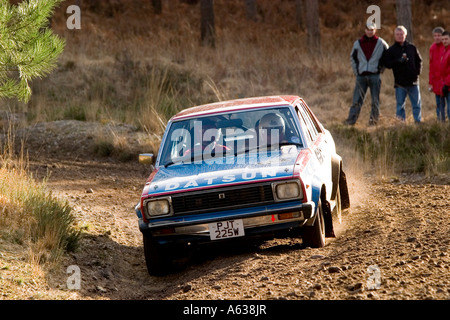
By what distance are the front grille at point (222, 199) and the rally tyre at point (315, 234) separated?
608 mm

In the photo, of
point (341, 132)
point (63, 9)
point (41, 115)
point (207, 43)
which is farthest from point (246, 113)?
point (63, 9)

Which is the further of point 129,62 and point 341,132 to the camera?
point 129,62

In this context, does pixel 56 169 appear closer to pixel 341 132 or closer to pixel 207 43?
pixel 341 132

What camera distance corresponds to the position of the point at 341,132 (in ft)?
52.5

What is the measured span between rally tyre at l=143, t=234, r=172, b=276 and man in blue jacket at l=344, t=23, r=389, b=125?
9.02 metres

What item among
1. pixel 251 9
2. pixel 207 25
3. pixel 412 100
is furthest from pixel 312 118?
pixel 251 9

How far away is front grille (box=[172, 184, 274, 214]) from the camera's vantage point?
750 centimetres

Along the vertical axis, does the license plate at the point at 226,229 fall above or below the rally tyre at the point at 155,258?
above

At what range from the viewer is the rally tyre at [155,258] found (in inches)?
310

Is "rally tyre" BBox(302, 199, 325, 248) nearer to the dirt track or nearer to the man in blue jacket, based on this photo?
the dirt track

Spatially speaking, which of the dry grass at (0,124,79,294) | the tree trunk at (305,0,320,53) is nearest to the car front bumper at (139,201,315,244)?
the dry grass at (0,124,79,294)

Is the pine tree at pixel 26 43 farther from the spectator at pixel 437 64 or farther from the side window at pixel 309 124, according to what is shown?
the spectator at pixel 437 64

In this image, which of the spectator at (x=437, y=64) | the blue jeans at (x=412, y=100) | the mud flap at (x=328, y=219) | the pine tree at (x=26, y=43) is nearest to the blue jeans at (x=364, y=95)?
the blue jeans at (x=412, y=100)

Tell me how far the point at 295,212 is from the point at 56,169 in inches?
A: 298
